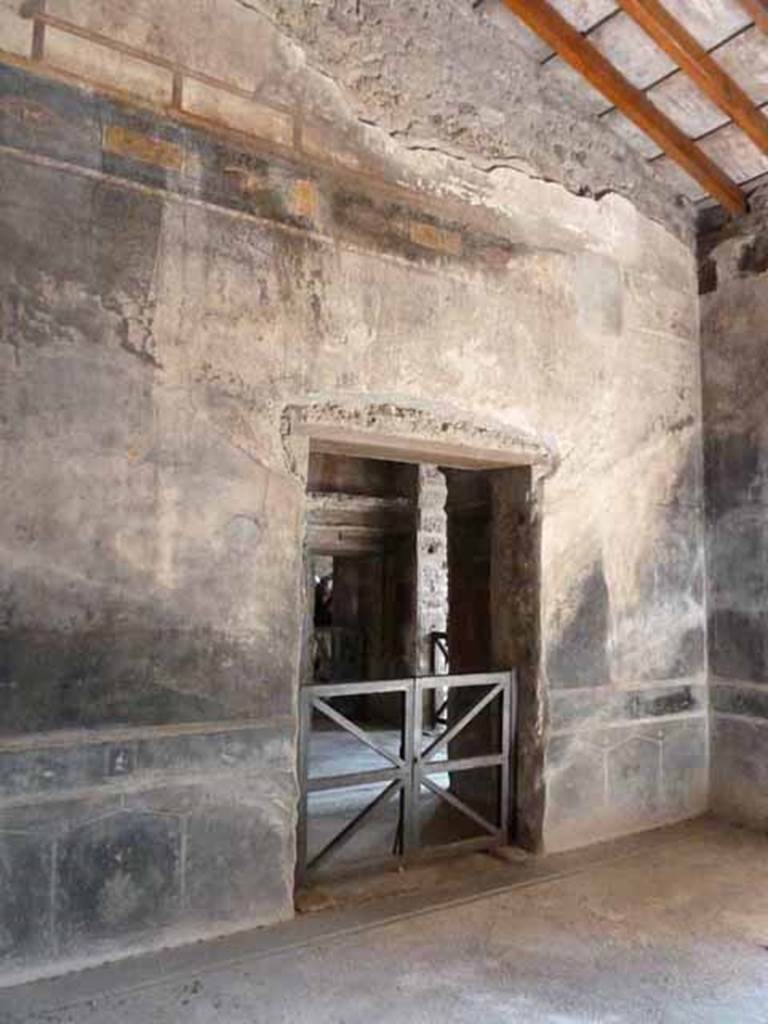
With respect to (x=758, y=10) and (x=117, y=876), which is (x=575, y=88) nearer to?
(x=758, y=10)

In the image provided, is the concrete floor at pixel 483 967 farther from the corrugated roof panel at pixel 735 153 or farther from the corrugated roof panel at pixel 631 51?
the corrugated roof panel at pixel 631 51

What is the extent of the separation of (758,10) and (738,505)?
2.70m

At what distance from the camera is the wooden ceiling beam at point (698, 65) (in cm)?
390

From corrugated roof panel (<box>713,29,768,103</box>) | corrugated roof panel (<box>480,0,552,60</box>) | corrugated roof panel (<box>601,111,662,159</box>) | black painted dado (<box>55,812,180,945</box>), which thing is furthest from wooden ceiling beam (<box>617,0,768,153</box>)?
black painted dado (<box>55,812,180,945</box>)

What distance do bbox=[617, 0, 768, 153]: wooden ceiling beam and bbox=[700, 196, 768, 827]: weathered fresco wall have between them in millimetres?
682

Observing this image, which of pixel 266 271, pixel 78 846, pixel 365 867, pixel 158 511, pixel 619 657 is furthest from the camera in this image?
pixel 619 657

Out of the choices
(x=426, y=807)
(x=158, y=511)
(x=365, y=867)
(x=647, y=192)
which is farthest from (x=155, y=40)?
(x=426, y=807)

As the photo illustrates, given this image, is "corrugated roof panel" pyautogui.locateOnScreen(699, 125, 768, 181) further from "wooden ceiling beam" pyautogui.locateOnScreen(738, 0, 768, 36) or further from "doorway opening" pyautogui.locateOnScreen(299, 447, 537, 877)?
"doorway opening" pyautogui.locateOnScreen(299, 447, 537, 877)

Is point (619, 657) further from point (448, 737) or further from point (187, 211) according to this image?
point (187, 211)

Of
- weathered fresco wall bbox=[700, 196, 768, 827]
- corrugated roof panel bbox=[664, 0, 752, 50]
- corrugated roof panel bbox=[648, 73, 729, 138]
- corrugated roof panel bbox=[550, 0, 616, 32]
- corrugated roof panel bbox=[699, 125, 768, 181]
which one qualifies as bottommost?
weathered fresco wall bbox=[700, 196, 768, 827]

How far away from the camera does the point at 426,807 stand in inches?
192

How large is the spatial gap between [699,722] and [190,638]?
345 centimetres

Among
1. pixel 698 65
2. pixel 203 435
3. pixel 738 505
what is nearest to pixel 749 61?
pixel 698 65

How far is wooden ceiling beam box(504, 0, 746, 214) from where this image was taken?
163 inches
